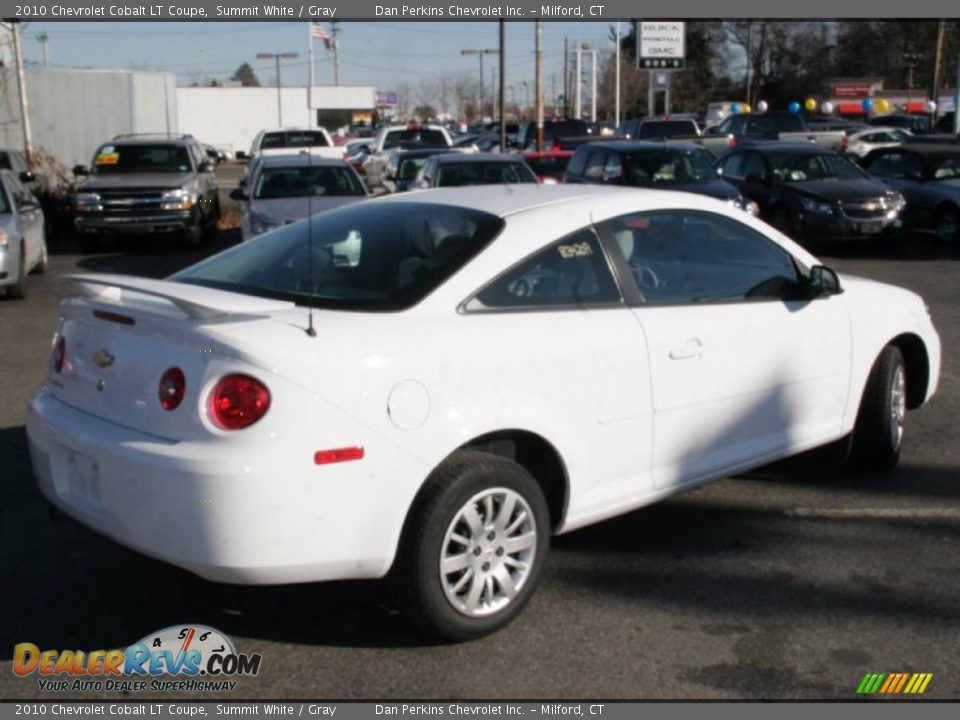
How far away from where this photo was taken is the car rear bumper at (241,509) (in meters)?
3.57

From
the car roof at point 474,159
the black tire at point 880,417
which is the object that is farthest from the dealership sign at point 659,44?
the black tire at point 880,417

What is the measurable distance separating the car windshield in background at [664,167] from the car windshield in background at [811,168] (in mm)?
1791

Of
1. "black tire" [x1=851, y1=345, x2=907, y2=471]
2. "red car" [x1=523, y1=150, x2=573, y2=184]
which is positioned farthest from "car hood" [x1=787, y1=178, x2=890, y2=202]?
"black tire" [x1=851, y1=345, x2=907, y2=471]

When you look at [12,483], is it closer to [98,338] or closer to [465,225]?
[98,338]

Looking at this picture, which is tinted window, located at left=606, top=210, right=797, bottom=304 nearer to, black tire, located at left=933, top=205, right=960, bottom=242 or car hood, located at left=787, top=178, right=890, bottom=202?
car hood, located at left=787, top=178, right=890, bottom=202

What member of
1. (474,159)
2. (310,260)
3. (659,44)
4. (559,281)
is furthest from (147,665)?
(659,44)

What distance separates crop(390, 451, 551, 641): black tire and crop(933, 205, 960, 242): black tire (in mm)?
15012

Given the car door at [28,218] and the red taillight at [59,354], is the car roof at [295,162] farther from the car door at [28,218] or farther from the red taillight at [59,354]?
the red taillight at [59,354]

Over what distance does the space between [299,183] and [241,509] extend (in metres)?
11.1

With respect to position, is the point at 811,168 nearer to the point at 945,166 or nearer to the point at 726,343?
the point at 945,166

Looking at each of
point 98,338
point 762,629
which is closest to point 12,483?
point 98,338

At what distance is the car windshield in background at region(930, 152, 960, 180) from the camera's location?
58.6 feet

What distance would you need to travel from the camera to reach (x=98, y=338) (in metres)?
4.16

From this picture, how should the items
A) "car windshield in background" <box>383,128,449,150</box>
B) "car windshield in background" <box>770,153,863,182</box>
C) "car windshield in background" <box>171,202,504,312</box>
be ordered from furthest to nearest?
"car windshield in background" <box>383,128,449,150</box> < "car windshield in background" <box>770,153,863,182</box> < "car windshield in background" <box>171,202,504,312</box>
